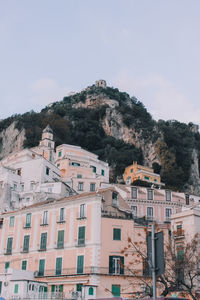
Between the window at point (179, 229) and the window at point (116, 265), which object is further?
the window at point (179, 229)

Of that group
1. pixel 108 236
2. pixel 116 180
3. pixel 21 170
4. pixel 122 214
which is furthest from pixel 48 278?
pixel 116 180

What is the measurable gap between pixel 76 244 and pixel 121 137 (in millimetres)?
75886

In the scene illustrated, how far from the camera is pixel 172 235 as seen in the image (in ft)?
143

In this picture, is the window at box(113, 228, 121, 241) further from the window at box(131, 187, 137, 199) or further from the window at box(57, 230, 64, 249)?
the window at box(131, 187, 137, 199)

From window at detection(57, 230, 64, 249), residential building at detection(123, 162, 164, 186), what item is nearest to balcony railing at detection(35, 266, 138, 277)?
window at detection(57, 230, 64, 249)

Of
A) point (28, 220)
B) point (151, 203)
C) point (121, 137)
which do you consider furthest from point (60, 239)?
point (121, 137)

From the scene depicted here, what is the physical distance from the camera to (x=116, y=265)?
38469 mm

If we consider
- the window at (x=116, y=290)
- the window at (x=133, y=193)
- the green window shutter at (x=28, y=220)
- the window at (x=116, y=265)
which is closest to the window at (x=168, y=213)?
the window at (x=133, y=193)

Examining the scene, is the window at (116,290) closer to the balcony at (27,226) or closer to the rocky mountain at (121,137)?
the balcony at (27,226)

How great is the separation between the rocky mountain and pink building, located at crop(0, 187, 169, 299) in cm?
4914

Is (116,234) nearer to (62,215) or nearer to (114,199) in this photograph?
(114,199)

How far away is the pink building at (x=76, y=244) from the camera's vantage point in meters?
37.3

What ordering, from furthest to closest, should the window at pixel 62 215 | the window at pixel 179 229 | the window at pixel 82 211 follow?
the window at pixel 179 229 < the window at pixel 62 215 < the window at pixel 82 211

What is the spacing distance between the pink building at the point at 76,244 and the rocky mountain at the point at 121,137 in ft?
161
